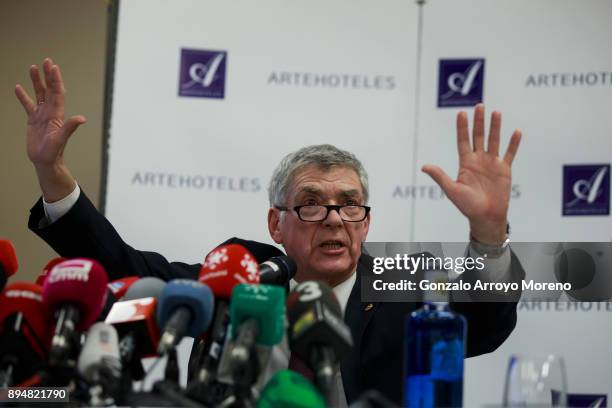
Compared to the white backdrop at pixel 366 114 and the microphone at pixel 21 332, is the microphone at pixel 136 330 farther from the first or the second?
the white backdrop at pixel 366 114

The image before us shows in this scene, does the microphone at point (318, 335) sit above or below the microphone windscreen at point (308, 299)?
below

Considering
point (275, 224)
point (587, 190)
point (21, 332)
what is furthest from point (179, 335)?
point (587, 190)

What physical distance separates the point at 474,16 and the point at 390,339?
2.01 m

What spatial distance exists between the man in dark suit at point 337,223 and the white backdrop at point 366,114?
80 cm

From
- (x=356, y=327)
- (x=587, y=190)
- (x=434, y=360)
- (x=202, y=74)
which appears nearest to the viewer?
(x=434, y=360)

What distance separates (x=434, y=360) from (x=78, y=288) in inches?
26.3

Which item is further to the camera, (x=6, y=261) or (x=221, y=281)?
(x=6, y=261)

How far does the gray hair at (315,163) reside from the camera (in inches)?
108

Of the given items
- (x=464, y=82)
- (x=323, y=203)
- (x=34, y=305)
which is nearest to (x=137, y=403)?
(x=34, y=305)

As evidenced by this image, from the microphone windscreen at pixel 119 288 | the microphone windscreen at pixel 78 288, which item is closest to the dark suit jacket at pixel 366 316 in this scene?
the microphone windscreen at pixel 119 288

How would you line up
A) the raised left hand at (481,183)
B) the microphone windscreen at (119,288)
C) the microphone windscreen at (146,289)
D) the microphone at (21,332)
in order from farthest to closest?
the raised left hand at (481,183) < the microphone windscreen at (119,288) < the microphone windscreen at (146,289) < the microphone at (21,332)

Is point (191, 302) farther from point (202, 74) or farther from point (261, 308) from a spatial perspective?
point (202, 74)

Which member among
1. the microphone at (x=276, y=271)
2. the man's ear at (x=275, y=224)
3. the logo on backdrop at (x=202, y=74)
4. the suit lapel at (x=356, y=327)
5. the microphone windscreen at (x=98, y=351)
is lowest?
the suit lapel at (x=356, y=327)

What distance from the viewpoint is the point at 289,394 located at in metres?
1.18
